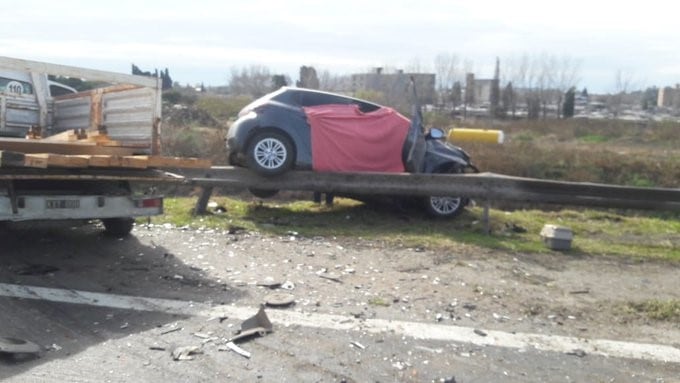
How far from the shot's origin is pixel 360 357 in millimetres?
5156

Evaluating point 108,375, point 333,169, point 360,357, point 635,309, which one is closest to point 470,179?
point 333,169

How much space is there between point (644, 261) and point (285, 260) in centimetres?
421

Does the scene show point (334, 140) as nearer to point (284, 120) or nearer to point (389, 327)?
point (284, 120)

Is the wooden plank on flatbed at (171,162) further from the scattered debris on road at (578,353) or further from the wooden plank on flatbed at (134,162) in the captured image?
the scattered debris on road at (578,353)

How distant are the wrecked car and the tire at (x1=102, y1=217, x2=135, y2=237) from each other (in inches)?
97.5

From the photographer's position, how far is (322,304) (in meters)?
6.36

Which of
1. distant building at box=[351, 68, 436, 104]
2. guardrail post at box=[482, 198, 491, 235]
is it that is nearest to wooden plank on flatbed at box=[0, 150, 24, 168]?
guardrail post at box=[482, 198, 491, 235]

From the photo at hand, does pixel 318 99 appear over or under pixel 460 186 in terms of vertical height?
over

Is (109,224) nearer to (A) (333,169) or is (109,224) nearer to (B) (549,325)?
(A) (333,169)

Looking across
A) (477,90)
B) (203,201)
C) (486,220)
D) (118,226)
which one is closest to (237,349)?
(118,226)

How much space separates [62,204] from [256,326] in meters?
2.84

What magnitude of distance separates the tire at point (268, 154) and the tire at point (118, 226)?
8.05 feet

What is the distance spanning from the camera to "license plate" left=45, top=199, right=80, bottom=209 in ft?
23.6

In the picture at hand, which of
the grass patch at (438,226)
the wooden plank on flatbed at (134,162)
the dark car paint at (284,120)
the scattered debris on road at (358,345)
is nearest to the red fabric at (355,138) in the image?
the dark car paint at (284,120)
